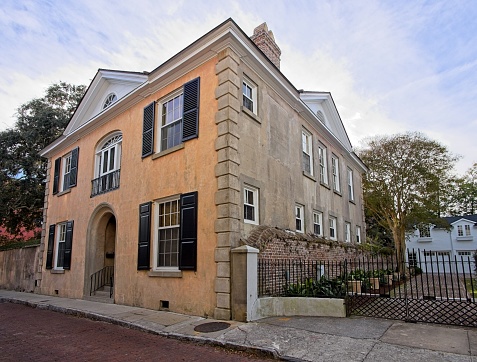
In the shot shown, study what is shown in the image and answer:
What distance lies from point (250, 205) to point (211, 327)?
11.5 ft

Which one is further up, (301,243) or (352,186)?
(352,186)

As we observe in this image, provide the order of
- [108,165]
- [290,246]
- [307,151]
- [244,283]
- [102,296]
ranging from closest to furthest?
1. [244,283]
2. [290,246]
3. [102,296]
4. [108,165]
5. [307,151]

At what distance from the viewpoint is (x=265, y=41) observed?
13758 millimetres

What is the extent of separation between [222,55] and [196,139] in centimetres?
244

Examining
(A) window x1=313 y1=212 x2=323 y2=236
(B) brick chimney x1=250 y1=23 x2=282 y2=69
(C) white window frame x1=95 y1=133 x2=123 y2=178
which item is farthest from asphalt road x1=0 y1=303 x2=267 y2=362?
(B) brick chimney x1=250 y1=23 x2=282 y2=69

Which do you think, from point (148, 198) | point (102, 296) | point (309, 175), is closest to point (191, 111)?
point (148, 198)

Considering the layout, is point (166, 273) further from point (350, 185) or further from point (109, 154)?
point (350, 185)

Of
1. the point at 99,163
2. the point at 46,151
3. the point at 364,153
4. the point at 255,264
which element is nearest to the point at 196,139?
the point at 255,264

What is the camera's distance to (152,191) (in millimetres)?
10562

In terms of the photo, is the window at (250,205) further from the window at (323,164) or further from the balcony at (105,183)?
the window at (323,164)

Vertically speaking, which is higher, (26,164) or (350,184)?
(26,164)

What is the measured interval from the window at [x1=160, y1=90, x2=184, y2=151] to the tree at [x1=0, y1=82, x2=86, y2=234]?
49.9ft

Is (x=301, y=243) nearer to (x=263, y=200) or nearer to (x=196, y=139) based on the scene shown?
(x=263, y=200)

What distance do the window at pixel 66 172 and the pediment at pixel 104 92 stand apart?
1.19 m
